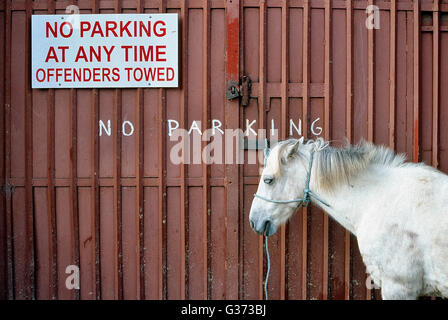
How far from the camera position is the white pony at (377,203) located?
9.74ft

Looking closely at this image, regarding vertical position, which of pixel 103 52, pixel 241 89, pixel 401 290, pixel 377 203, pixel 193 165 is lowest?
pixel 401 290

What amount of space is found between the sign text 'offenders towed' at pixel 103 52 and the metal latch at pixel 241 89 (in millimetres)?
539

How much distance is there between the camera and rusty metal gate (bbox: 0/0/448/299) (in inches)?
157

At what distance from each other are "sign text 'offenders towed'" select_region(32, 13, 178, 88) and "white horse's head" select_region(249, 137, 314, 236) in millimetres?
1359

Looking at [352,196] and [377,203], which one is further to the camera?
[352,196]

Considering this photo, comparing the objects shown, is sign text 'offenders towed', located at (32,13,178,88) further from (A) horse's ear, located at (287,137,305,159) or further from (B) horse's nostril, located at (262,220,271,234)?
(B) horse's nostril, located at (262,220,271,234)

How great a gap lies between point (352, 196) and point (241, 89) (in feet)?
4.93

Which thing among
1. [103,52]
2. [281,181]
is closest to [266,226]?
[281,181]

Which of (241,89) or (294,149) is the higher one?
(241,89)

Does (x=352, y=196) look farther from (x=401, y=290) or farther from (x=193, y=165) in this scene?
(x=193, y=165)

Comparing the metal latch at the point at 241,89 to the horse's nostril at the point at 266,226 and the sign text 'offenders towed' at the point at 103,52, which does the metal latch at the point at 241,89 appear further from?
the horse's nostril at the point at 266,226

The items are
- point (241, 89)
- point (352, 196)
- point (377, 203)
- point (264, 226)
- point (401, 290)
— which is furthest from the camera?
point (241, 89)

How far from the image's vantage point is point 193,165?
4012 millimetres

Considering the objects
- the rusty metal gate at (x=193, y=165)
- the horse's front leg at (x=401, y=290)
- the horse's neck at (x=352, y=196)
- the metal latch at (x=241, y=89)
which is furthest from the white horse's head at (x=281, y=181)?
the horse's front leg at (x=401, y=290)
